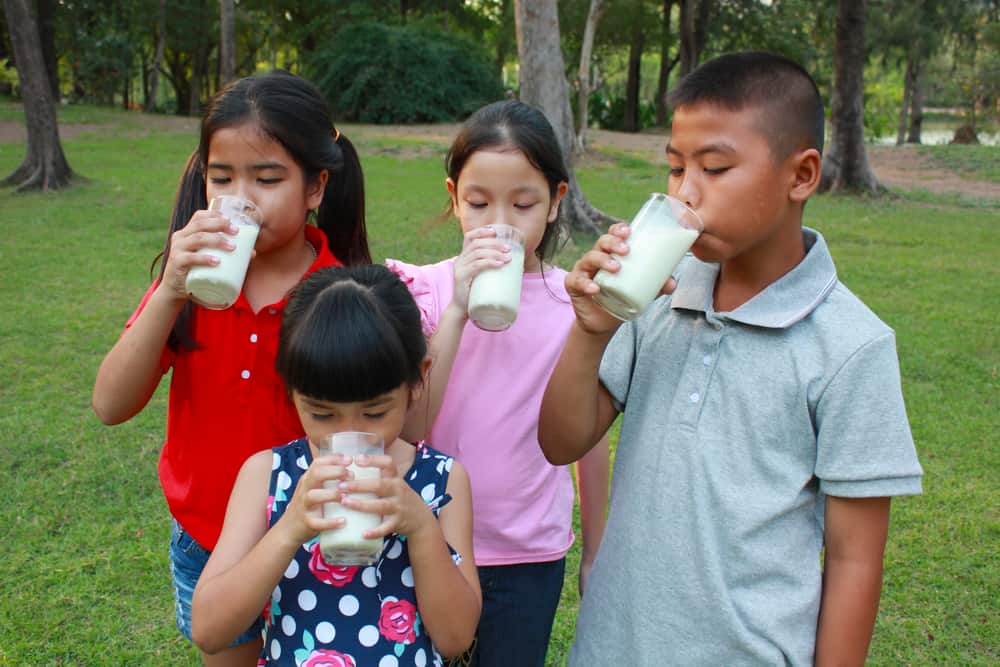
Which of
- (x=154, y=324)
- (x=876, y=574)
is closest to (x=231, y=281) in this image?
(x=154, y=324)

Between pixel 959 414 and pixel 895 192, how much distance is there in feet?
35.5

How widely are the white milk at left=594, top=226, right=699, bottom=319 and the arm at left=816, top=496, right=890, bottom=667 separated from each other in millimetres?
501

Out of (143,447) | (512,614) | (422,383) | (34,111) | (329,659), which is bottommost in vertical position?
(143,447)

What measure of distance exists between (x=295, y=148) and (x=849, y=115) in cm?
1416

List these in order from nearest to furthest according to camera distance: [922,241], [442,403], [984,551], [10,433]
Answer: [442,403], [984,551], [10,433], [922,241]

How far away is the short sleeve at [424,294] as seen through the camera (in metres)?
2.04

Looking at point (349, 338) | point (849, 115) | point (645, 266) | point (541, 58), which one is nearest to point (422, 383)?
point (349, 338)

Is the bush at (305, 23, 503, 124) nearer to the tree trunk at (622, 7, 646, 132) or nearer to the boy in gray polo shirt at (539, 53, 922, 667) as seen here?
the tree trunk at (622, 7, 646, 132)

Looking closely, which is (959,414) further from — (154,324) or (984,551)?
(154,324)

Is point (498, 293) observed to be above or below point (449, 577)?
above

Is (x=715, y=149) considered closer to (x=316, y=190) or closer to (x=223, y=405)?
(x=316, y=190)

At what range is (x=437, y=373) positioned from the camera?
1.87 metres

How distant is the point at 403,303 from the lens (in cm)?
176

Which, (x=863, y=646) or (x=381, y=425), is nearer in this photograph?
(x=863, y=646)
